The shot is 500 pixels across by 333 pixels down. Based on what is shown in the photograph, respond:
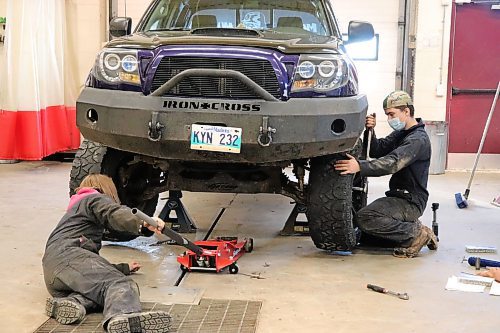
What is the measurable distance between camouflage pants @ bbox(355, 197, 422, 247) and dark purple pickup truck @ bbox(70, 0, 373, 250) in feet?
0.78

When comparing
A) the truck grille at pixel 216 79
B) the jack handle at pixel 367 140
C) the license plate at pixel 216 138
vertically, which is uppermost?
the truck grille at pixel 216 79

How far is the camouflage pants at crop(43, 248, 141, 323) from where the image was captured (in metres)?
3.64

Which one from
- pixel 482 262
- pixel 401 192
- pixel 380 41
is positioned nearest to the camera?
pixel 482 262

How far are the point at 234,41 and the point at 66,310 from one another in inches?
74.6

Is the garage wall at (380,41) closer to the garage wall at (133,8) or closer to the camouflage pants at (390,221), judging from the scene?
the garage wall at (133,8)

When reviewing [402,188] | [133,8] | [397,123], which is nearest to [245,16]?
[397,123]

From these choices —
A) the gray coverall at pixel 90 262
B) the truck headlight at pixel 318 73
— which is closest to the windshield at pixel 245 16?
the truck headlight at pixel 318 73

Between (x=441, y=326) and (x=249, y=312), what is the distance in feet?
3.33

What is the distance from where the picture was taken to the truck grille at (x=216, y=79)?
428 centimetres

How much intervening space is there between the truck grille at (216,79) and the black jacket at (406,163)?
39.1 inches

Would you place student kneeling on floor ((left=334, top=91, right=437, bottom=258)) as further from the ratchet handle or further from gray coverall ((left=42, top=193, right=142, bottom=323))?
gray coverall ((left=42, top=193, right=142, bottom=323))

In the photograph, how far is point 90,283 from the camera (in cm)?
378

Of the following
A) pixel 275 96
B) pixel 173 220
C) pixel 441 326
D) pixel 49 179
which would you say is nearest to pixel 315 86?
pixel 275 96

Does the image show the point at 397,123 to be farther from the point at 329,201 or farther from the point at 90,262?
the point at 90,262
